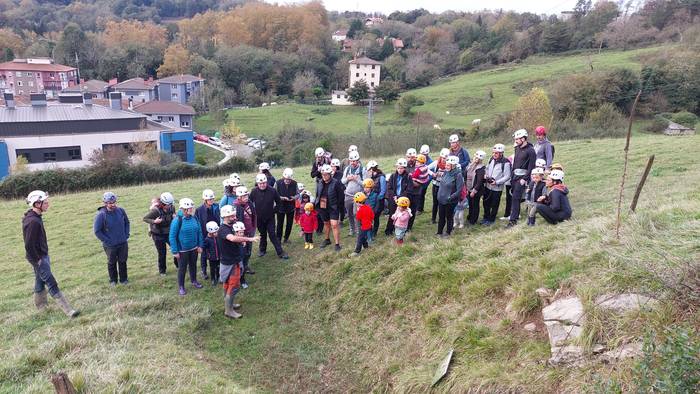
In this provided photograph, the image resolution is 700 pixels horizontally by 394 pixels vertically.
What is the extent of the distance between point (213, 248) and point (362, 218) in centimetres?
320

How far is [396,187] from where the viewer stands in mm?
11008

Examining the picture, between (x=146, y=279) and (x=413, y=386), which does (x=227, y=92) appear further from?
(x=413, y=386)

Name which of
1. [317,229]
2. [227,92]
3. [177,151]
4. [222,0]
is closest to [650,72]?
[317,229]

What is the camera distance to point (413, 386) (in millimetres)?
6301

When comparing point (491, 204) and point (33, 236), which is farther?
point (491, 204)

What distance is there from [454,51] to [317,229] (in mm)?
88961

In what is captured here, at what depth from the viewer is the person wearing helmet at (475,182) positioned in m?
10.3

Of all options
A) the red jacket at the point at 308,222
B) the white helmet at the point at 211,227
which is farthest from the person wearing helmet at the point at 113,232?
the red jacket at the point at 308,222

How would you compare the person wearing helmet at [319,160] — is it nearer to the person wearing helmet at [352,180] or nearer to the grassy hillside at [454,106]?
the person wearing helmet at [352,180]

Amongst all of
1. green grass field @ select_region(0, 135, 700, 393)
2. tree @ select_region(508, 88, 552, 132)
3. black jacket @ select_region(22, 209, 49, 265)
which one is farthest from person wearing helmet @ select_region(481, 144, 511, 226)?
tree @ select_region(508, 88, 552, 132)

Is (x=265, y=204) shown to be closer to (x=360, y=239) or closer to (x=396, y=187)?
(x=360, y=239)

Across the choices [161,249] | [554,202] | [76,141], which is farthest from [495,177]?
[76,141]

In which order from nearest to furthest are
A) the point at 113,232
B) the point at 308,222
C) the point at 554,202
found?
the point at 554,202, the point at 113,232, the point at 308,222

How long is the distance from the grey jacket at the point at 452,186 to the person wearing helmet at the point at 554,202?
63.7 inches
